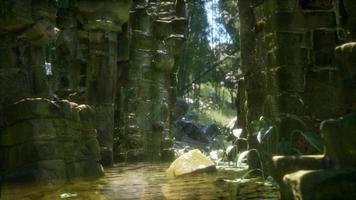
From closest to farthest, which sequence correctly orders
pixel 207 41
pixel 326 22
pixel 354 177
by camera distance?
pixel 354 177 → pixel 326 22 → pixel 207 41

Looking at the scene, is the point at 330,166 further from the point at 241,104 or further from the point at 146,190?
the point at 241,104

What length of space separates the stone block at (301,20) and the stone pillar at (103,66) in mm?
4837

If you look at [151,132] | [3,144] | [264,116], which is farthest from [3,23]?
[151,132]

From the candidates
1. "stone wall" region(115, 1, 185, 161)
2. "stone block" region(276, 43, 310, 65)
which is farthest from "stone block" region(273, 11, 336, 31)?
"stone wall" region(115, 1, 185, 161)

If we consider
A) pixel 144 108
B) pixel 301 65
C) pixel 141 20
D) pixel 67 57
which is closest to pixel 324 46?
pixel 301 65

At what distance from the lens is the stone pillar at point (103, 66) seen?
10055mm

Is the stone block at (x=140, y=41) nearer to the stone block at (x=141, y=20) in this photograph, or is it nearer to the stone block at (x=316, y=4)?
the stone block at (x=141, y=20)

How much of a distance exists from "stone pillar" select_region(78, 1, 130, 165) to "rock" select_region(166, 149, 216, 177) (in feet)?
10.6

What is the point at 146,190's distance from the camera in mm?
5258

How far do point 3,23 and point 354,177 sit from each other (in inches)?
208

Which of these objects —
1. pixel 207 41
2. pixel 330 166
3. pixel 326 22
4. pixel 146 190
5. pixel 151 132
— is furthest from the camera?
pixel 207 41

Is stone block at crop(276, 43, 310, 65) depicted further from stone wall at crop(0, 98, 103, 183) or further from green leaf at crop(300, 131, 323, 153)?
stone wall at crop(0, 98, 103, 183)

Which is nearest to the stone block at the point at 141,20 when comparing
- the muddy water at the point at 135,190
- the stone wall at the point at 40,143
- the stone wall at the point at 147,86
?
the stone wall at the point at 147,86

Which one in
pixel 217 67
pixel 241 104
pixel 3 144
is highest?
pixel 217 67
